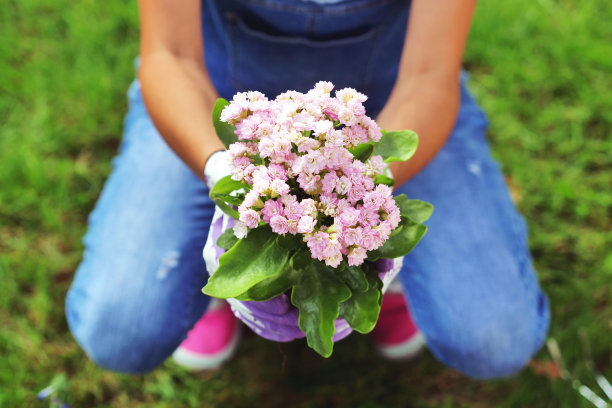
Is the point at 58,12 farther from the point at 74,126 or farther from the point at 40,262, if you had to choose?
the point at 40,262

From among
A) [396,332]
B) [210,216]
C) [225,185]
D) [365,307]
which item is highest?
[225,185]

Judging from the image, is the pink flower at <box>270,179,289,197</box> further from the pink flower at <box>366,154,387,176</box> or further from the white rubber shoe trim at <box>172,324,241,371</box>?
the white rubber shoe trim at <box>172,324,241,371</box>

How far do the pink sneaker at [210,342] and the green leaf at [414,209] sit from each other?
2.87 ft

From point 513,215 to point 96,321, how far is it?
3.56 feet

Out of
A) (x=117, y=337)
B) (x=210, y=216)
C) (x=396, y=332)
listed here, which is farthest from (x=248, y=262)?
(x=396, y=332)

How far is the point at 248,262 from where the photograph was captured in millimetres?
860

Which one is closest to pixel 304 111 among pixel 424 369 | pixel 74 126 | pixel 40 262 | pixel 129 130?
pixel 129 130

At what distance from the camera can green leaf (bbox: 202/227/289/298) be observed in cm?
85

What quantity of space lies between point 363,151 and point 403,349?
100 cm

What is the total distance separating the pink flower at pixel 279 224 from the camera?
30.0 inches

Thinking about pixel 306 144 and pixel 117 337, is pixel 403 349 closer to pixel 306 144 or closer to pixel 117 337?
pixel 117 337

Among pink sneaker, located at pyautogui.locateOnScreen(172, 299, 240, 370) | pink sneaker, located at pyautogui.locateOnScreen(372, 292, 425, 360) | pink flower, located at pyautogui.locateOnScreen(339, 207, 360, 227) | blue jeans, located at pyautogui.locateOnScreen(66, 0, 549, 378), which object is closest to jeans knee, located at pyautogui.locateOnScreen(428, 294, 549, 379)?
blue jeans, located at pyautogui.locateOnScreen(66, 0, 549, 378)

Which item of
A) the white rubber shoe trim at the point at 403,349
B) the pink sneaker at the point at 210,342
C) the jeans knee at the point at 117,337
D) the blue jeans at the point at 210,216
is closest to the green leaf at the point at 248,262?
the blue jeans at the point at 210,216

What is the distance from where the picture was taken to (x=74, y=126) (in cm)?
217
